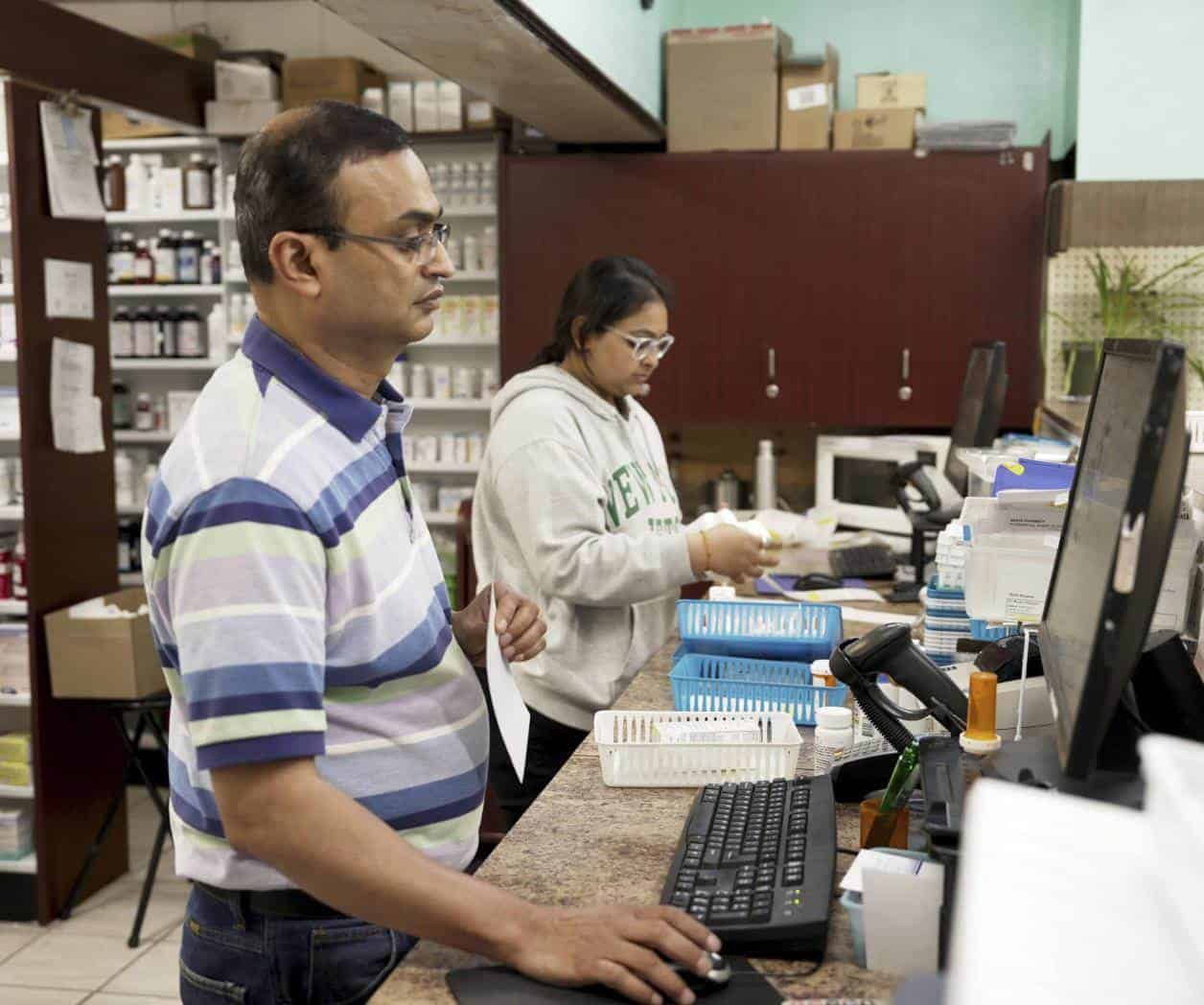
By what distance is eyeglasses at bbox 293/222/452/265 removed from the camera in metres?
1.41

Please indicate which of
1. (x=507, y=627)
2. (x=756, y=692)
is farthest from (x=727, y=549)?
(x=507, y=627)

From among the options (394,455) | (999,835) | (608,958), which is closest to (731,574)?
(394,455)

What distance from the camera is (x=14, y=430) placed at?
4.01 m

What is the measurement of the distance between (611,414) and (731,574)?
1.44 feet

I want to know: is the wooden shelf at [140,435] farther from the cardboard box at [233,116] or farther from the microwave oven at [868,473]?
the microwave oven at [868,473]

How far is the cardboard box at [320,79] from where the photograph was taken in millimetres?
5539

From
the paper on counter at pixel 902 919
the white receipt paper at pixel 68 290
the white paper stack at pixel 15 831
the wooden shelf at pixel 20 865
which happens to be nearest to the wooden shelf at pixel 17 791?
the white paper stack at pixel 15 831

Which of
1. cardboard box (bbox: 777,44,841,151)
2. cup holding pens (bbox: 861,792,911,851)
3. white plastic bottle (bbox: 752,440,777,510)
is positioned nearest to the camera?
cup holding pens (bbox: 861,792,911,851)

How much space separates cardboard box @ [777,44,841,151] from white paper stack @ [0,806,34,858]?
3.49m

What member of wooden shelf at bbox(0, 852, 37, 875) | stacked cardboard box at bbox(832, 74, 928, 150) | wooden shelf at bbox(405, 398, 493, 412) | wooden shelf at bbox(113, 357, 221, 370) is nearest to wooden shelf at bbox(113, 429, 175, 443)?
wooden shelf at bbox(113, 357, 221, 370)

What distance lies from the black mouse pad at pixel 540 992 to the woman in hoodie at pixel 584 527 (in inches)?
52.7

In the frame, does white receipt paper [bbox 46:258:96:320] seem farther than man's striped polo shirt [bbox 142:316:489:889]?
Yes

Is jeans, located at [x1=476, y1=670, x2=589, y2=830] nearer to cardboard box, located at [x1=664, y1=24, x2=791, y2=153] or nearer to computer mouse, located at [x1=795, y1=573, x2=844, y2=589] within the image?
computer mouse, located at [x1=795, y1=573, x2=844, y2=589]

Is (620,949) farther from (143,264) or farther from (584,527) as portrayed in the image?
(143,264)
